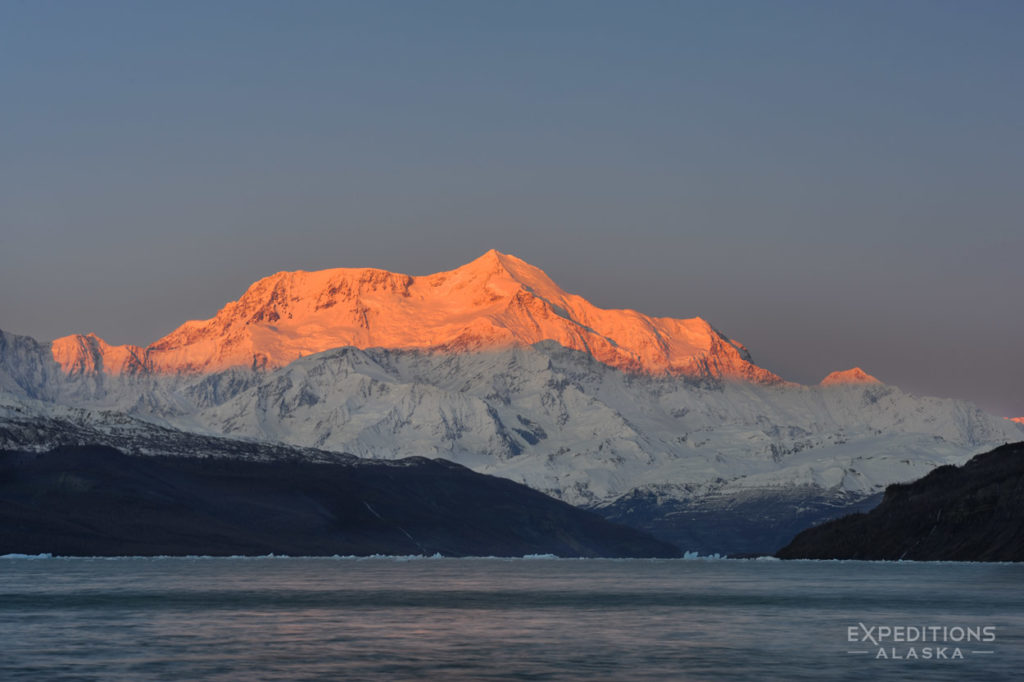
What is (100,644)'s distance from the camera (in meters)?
114

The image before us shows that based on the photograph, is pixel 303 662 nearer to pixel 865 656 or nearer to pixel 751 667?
pixel 751 667

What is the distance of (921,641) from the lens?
366 ft

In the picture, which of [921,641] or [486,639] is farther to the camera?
[486,639]

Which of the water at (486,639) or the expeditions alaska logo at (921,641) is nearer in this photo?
the water at (486,639)

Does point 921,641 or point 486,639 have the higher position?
point 486,639

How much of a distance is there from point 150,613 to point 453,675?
75.4 m

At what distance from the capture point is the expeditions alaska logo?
100312 mm

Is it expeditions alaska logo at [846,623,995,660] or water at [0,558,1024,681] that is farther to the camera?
expeditions alaska logo at [846,623,995,660]

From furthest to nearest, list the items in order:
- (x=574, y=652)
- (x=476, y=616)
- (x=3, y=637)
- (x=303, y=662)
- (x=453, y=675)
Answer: (x=476, y=616)
(x=3, y=637)
(x=574, y=652)
(x=303, y=662)
(x=453, y=675)

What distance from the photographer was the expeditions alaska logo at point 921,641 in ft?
329

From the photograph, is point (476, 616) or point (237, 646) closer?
point (237, 646)

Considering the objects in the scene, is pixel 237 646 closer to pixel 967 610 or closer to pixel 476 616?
pixel 476 616

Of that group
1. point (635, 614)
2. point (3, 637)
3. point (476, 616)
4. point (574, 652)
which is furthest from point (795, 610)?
point (3, 637)

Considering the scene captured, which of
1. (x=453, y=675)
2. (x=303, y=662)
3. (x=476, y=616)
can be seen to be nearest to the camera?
(x=453, y=675)
